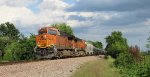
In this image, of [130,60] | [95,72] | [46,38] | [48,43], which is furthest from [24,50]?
[95,72]

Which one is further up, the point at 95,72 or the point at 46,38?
the point at 46,38

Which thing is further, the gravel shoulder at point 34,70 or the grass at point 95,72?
the grass at point 95,72

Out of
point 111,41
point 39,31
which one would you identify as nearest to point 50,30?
point 39,31

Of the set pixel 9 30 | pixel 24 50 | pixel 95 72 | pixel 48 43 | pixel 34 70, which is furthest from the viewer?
pixel 9 30

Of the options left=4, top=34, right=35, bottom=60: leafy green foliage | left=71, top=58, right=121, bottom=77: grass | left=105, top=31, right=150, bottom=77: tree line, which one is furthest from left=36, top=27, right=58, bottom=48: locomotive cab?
left=4, top=34, right=35, bottom=60: leafy green foliage

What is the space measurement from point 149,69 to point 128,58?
56.7ft

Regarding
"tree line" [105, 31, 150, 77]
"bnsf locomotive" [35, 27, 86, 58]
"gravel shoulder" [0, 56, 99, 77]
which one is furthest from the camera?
"bnsf locomotive" [35, 27, 86, 58]

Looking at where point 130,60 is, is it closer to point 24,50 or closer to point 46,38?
point 46,38

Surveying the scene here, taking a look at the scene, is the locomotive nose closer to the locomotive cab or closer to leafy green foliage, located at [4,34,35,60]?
the locomotive cab

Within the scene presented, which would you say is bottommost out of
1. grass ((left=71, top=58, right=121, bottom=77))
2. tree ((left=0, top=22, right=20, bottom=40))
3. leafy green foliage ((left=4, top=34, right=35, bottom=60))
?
grass ((left=71, top=58, right=121, bottom=77))

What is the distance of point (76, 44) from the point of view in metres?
60.0

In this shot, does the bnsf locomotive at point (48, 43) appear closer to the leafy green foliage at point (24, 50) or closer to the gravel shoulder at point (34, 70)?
the leafy green foliage at point (24, 50)

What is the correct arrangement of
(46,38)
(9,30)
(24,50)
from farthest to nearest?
(9,30)
(24,50)
(46,38)

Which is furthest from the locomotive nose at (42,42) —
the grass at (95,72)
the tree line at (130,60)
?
the grass at (95,72)
